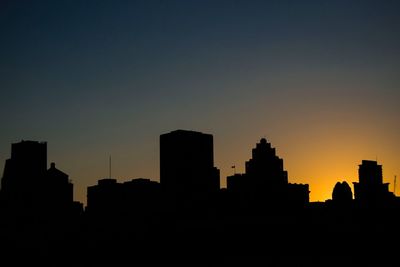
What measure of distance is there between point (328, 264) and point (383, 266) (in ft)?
57.8

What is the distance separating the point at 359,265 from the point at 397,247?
14.2 metres

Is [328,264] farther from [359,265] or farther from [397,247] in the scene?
[397,247]

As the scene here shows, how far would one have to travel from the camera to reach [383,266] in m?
192

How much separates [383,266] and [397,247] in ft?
32.6

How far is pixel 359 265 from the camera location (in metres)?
195

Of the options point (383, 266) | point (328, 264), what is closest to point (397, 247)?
point (383, 266)

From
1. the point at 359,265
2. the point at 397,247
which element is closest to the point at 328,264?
the point at 359,265

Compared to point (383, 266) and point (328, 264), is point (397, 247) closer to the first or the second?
point (383, 266)

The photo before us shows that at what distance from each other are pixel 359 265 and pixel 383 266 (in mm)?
7575
